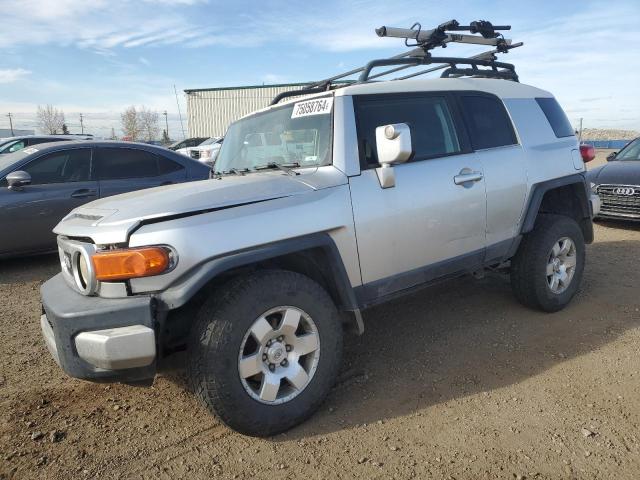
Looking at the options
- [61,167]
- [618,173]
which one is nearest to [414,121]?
[61,167]

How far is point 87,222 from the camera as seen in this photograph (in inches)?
103

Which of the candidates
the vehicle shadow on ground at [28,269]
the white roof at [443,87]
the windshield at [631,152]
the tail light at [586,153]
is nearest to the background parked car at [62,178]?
the vehicle shadow on ground at [28,269]

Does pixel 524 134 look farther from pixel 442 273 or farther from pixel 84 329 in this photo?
pixel 84 329

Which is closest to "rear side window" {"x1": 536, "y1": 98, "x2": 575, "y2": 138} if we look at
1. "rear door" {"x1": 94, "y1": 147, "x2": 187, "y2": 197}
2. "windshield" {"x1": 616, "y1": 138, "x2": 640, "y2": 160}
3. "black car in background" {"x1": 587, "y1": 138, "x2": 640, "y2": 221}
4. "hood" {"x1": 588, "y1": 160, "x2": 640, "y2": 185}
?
"black car in background" {"x1": 587, "y1": 138, "x2": 640, "y2": 221}

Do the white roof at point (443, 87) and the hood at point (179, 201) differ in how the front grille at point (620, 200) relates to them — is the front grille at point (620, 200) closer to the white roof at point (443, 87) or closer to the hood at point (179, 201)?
the white roof at point (443, 87)

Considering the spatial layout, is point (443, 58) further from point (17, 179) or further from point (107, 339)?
point (17, 179)

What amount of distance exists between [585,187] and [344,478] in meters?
3.55

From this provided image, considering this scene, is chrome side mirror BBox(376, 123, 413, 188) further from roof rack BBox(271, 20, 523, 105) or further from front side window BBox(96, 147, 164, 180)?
front side window BBox(96, 147, 164, 180)

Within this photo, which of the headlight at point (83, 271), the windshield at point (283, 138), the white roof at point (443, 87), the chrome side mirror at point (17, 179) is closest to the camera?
the headlight at point (83, 271)

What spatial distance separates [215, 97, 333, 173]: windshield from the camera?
3070 millimetres

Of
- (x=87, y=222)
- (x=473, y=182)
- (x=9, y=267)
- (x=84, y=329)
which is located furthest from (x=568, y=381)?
(x=9, y=267)

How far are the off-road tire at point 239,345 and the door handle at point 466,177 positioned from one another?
4.54 ft

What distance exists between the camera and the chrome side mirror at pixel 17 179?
536 cm

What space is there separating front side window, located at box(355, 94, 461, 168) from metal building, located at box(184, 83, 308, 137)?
3306 cm
